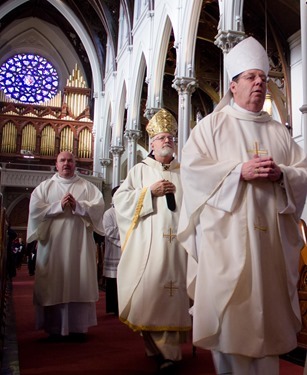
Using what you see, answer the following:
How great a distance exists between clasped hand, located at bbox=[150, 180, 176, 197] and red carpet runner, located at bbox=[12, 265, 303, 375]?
120cm

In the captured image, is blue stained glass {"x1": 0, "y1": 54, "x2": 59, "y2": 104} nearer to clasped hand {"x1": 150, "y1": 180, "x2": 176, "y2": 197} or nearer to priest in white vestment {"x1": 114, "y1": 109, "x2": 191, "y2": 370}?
priest in white vestment {"x1": 114, "y1": 109, "x2": 191, "y2": 370}

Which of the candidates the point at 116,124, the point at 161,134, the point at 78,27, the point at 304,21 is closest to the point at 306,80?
the point at 304,21

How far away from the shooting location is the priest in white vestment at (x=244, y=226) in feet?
6.69

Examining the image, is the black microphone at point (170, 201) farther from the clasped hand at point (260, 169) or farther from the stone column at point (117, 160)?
the stone column at point (117, 160)

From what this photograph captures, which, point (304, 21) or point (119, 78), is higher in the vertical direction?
point (119, 78)

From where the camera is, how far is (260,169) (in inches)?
82.9

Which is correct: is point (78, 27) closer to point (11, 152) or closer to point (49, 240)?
point (11, 152)

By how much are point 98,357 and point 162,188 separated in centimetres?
132

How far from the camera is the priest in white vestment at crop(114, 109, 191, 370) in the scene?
130 inches

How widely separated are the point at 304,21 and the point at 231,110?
487cm

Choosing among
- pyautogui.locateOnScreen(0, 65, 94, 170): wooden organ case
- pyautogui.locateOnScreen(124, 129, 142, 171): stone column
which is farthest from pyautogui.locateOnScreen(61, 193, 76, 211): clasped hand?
pyautogui.locateOnScreen(0, 65, 94, 170): wooden organ case

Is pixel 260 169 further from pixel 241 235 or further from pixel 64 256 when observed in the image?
pixel 64 256

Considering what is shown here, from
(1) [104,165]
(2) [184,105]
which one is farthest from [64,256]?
(1) [104,165]

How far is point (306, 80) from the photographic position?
646cm
